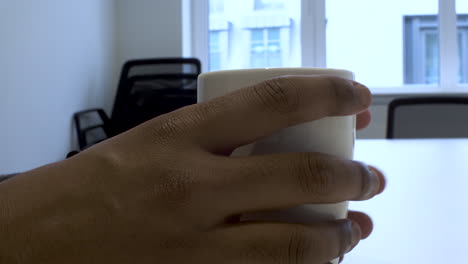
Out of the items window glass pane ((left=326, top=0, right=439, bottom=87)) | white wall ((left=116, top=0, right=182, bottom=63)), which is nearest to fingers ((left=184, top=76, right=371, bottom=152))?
white wall ((left=116, top=0, right=182, bottom=63))

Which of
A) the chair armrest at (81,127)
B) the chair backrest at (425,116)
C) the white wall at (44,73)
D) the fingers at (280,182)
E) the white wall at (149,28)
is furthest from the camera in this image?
the white wall at (149,28)

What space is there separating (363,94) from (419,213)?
342 millimetres

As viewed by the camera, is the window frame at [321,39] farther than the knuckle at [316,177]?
Yes

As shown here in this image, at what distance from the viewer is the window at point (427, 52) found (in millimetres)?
3082

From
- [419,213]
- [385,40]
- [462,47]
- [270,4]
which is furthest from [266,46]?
[419,213]

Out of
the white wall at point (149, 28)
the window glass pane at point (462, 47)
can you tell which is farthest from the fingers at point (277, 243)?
the window glass pane at point (462, 47)

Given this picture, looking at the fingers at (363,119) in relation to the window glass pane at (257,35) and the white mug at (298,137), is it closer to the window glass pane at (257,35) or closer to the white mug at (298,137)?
the white mug at (298,137)

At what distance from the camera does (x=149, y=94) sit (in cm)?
255

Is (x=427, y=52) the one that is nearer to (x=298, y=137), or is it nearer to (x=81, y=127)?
(x=81, y=127)

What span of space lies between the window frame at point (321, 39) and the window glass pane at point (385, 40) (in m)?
0.07

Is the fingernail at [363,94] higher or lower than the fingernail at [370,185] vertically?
higher

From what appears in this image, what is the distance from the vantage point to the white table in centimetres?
41

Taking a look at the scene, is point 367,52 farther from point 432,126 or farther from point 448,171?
point 448,171

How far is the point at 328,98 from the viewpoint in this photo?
282mm
